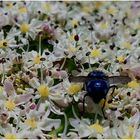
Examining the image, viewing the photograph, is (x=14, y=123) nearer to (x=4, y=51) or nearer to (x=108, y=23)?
(x=4, y=51)

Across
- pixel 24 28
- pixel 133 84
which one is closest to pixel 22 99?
pixel 133 84

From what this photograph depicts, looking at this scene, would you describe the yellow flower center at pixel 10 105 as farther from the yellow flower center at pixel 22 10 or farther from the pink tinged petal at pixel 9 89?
the yellow flower center at pixel 22 10

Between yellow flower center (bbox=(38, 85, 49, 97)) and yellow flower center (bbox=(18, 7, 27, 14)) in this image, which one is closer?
yellow flower center (bbox=(38, 85, 49, 97))

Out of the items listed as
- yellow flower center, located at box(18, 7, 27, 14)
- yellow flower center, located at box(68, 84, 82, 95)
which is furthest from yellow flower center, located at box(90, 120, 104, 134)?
yellow flower center, located at box(18, 7, 27, 14)

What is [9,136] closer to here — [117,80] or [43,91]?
[43,91]

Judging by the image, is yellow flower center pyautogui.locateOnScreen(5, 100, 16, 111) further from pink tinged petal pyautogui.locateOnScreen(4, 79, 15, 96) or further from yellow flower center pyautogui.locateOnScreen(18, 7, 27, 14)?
yellow flower center pyautogui.locateOnScreen(18, 7, 27, 14)

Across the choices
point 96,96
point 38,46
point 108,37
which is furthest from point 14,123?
point 108,37

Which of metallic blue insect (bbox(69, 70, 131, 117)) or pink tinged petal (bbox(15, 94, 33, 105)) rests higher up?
metallic blue insect (bbox(69, 70, 131, 117))
